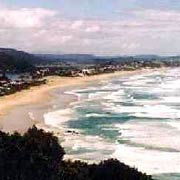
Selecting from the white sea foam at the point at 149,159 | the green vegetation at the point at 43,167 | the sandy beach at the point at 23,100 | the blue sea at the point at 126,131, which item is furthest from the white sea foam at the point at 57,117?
the green vegetation at the point at 43,167

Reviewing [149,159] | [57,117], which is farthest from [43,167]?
[57,117]

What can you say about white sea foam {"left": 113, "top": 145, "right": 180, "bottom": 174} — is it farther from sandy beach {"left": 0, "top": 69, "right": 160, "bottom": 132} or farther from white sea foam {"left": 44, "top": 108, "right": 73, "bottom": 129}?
white sea foam {"left": 44, "top": 108, "right": 73, "bottom": 129}

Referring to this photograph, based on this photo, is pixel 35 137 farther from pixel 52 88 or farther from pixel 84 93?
pixel 52 88

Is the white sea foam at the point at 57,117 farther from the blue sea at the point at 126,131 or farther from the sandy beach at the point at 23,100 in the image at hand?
the sandy beach at the point at 23,100

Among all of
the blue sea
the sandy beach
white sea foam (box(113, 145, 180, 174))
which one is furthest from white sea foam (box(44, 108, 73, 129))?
white sea foam (box(113, 145, 180, 174))

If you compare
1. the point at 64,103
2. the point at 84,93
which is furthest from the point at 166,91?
the point at 64,103

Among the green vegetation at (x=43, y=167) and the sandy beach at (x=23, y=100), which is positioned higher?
the green vegetation at (x=43, y=167)

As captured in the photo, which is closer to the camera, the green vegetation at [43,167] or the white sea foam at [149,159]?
the green vegetation at [43,167]

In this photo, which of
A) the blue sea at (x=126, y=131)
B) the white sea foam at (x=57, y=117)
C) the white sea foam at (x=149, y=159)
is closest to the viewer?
the white sea foam at (x=149, y=159)
